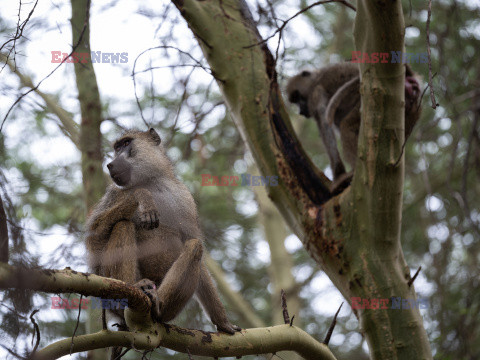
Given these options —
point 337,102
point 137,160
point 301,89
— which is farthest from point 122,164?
point 301,89

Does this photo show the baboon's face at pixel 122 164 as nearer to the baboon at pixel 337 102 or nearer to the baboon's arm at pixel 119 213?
the baboon's arm at pixel 119 213

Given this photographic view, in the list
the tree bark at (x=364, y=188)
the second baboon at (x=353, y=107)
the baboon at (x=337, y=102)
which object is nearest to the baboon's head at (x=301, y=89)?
the baboon at (x=337, y=102)

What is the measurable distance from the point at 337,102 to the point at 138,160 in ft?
8.21

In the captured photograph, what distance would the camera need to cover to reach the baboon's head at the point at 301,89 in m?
8.54

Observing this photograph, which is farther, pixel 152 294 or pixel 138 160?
pixel 138 160

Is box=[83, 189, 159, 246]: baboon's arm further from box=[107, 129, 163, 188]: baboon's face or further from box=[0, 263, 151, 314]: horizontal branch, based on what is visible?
box=[0, 263, 151, 314]: horizontal branch

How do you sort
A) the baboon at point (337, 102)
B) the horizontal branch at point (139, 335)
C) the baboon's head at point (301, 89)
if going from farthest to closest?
the baboon's head at point (301, 89)
the baboon at point (337, 102)
the horizontal branch at point (139, 335)

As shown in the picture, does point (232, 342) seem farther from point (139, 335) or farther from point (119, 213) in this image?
point (119, 213)

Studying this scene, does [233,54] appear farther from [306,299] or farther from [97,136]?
[306,299]

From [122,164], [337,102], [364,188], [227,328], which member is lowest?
[227,328]

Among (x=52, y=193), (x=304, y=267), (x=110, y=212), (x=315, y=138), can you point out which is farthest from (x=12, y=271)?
(x=315, y=138)

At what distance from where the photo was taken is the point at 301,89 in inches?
339

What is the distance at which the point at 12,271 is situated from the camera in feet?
8.42

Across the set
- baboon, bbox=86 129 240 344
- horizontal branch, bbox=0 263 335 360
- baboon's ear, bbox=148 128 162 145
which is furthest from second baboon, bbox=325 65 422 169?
horizontal branch, bbox=0 263 335 360
